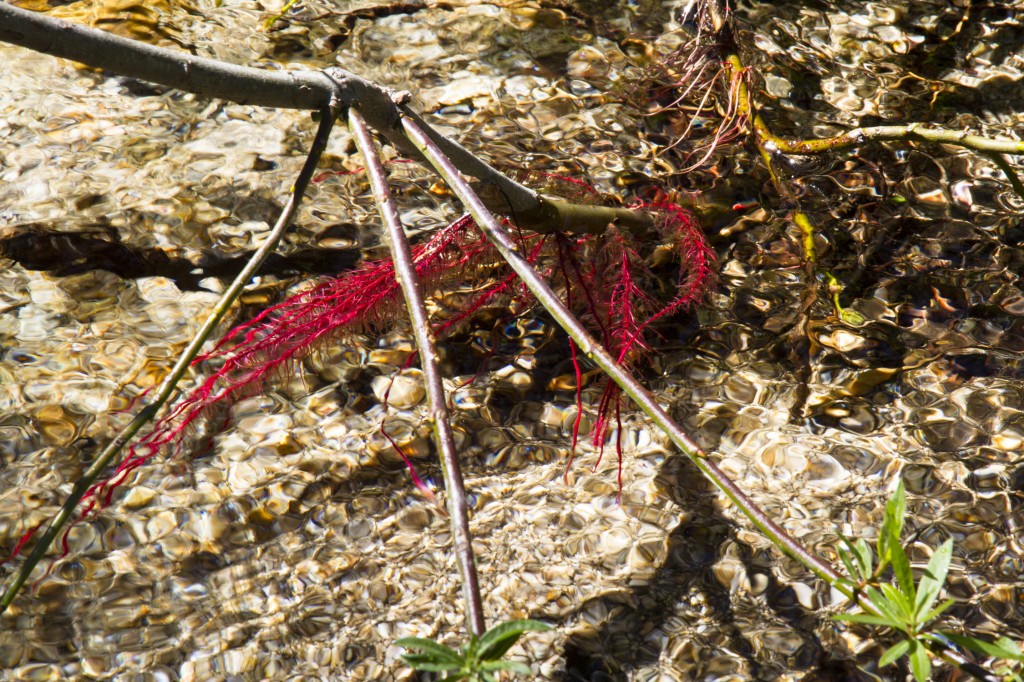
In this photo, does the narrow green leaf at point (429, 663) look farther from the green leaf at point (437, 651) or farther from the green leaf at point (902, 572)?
the green leaf at point (902, 572)

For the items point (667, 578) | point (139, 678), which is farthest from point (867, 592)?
point (139, 678)

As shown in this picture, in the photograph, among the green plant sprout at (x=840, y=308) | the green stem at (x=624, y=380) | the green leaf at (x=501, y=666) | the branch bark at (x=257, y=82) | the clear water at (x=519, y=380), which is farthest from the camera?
the green plant sprout at (x=840, y=308)

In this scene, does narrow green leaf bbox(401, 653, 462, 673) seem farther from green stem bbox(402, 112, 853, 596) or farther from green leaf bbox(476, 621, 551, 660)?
green stem bbox(402, 112, 853, 596)

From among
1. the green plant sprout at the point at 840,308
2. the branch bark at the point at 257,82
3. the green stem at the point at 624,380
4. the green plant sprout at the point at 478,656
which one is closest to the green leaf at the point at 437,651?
the green plant sprout at the point at 478,656

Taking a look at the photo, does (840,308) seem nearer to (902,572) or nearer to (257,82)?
(902,572)

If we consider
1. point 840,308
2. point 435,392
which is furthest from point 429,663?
point 840,308

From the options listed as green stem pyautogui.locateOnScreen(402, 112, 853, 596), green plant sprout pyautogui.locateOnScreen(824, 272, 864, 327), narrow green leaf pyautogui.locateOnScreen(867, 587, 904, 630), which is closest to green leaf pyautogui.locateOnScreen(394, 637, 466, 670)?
green stem pyautogui.locateOnScreen(402, 112, 853, 596)
